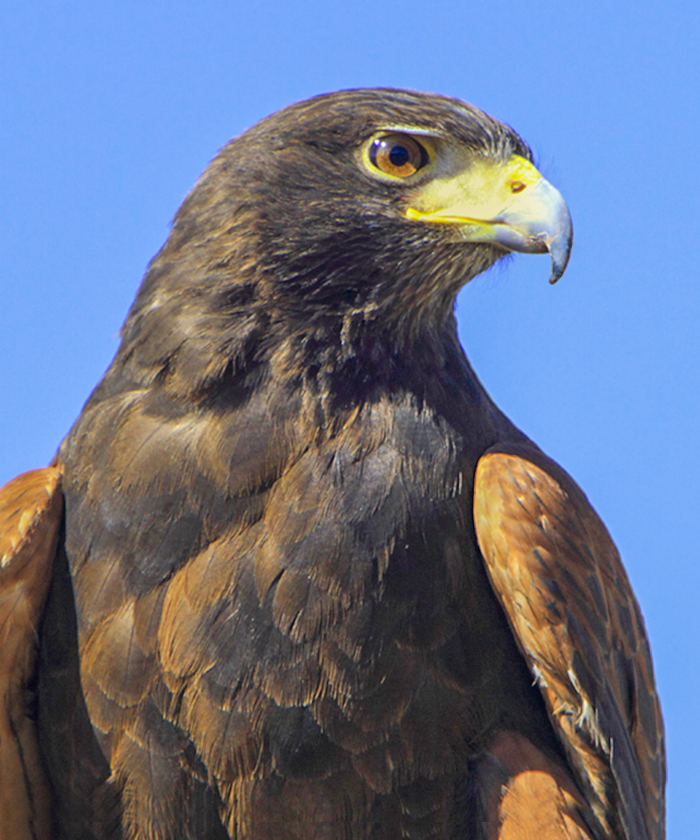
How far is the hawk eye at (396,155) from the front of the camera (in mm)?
3877

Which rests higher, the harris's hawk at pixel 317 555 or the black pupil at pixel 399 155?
the black pupil at pixel 399 155

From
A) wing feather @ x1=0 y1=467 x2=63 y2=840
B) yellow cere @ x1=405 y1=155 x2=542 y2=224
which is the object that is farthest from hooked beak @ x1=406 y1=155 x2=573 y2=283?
wing feather @ x1=0 y1=467 x2=63 y2=840

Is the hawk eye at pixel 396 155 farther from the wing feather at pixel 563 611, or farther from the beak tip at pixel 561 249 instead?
the wing feather at pixel 563 611

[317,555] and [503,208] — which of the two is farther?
[503,208]

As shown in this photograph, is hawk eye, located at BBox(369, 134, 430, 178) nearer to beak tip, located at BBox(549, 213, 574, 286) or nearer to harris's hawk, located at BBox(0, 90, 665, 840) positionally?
harris's hawk, located at BBox(0, 90, 665, 840)

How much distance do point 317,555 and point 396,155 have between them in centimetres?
155

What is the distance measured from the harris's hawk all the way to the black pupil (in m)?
0.01

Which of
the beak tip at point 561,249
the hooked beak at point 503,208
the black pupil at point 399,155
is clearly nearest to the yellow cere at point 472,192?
the hooked beak at point 503,208

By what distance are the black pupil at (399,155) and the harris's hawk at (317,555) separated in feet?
0.04

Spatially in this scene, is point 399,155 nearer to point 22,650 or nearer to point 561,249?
point 561,249

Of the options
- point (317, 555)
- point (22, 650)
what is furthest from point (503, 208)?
point (22, 650)

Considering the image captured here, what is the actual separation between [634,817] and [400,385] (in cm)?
182

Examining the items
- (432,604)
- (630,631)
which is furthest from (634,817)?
(432,604)

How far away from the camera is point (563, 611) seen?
3.60 m
